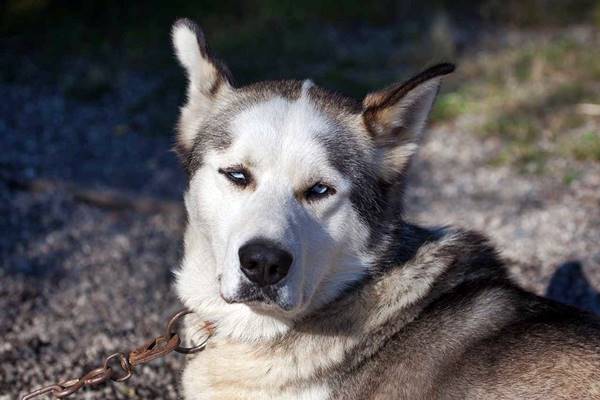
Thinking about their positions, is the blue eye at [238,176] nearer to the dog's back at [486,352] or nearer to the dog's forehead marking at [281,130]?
the dog's forehead marking at [281,130]

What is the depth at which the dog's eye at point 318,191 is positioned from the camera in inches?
130

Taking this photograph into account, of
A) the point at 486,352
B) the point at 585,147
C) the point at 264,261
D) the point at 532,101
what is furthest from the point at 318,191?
the point at 532,101

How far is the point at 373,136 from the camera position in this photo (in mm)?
3559

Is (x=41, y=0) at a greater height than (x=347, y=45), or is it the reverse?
(x=347, y=45)

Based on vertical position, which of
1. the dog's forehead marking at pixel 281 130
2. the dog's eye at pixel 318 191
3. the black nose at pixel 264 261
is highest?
the dog's forehead marking at pixel 281 130

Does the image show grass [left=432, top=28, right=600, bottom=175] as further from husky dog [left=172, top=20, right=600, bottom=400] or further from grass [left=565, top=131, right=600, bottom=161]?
husky dog [left=172, top=20, right=600, bottom=400]

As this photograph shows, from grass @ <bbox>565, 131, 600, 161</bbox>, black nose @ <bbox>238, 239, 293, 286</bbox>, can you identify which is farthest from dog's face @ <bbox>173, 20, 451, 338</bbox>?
grass @ <bbox>565, 131, 600, 161</bbox>

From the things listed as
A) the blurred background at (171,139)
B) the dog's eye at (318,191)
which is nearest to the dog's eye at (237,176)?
the dog's eye at (318,191)

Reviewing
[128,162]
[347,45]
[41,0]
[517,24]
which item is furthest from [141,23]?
[517,24]

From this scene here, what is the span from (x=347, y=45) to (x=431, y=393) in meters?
9.87

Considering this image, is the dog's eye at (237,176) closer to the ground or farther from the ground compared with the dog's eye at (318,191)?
closer to the ground

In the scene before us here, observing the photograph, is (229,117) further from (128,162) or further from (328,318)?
(128,162)

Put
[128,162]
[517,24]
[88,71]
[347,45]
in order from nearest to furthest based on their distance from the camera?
[128,162] < [88,71] < [347,45] < [517,24]

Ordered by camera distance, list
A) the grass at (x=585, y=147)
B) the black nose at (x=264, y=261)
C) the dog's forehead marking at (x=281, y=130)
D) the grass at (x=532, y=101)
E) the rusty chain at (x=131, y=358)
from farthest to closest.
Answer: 1. the grass at (x=532, y=101)
2. the grass at (x=585, y=147)
3. the rusty chain at (x=131, y=358)
4. the dog's forehead marking at (x=281, y=130)
5. the black nose at (x=264, y=261)
